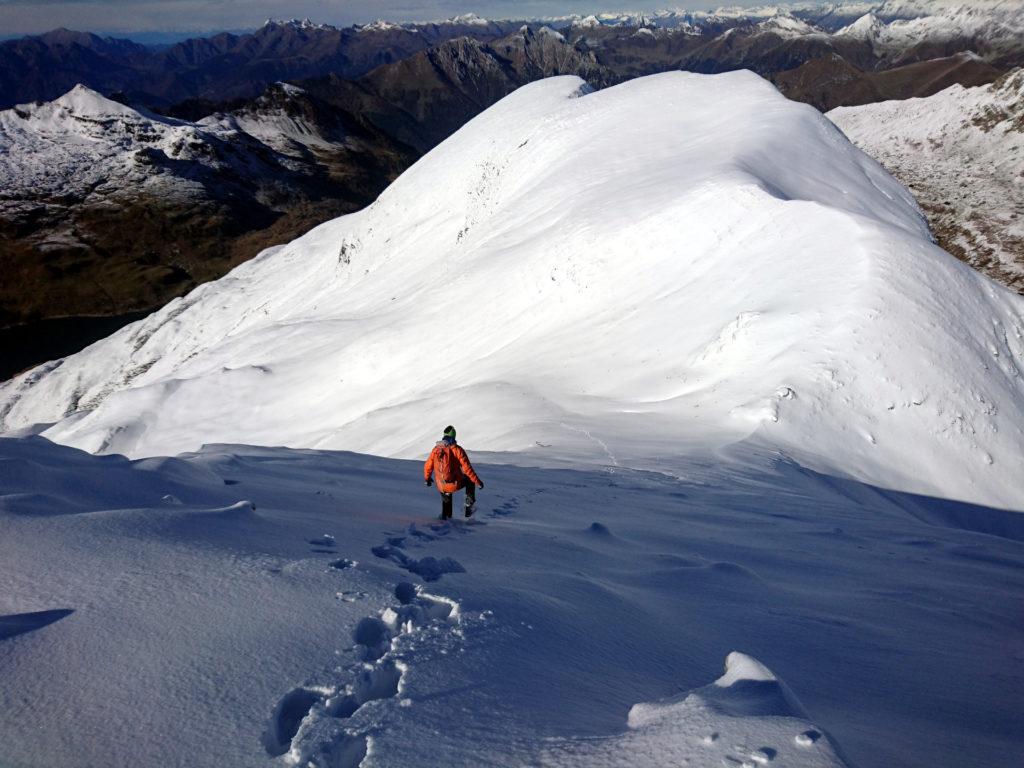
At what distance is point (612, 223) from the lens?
3316 centimetres

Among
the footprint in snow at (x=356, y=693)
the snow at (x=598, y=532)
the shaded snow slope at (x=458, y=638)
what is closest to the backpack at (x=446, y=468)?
the snow at (x=598, y=532)

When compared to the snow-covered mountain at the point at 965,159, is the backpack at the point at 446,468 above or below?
below

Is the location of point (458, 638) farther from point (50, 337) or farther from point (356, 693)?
point (50, 337)

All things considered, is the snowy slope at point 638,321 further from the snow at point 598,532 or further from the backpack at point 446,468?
the backpack at point 446,468

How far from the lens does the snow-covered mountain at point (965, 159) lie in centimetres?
8275

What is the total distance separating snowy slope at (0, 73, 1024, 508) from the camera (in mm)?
18391

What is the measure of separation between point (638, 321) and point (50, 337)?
149m

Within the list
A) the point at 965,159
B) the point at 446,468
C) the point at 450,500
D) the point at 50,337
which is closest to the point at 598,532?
the point at 450,500

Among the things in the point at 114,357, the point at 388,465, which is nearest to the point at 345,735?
the point at 388,465

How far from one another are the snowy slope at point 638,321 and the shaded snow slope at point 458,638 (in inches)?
249

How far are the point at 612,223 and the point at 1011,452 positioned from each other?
62.4 feet

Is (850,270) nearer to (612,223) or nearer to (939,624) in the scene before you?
(612,223)

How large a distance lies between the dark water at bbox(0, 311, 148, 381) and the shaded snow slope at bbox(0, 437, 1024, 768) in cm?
13844

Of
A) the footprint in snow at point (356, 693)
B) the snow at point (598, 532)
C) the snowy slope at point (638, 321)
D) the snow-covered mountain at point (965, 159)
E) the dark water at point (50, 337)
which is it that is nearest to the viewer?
the footprint in snow at point (356, 693)
